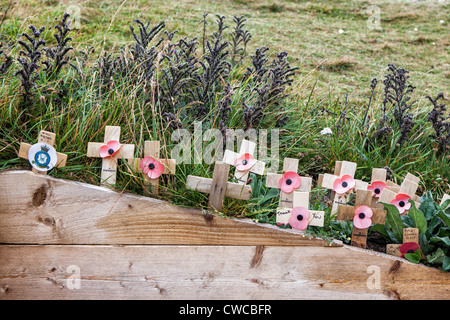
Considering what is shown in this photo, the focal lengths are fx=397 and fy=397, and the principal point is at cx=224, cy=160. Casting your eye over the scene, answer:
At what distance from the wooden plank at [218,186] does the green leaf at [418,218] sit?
102 cm

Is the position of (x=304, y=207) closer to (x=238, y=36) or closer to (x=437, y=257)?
(x=437, y=257)

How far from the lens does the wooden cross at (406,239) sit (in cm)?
216

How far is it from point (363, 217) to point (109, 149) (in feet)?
4.76

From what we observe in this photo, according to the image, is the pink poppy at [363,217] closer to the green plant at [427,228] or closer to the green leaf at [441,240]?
the green plant at [427,228]

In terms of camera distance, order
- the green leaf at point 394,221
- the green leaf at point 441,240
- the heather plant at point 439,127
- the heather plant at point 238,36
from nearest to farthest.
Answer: the green leaf at point 441,240
the green leaf at point 394,221
the heather plant at point 439,127
the heather plant at point 238,36

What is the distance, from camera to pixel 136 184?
88.2 inches

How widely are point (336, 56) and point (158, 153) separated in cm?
341

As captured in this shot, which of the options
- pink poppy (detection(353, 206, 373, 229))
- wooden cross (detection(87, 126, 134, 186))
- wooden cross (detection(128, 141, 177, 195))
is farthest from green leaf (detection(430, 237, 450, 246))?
wooden cross (detection(87, 126, 134, 186))

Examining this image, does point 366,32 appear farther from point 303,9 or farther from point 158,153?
point 158,153

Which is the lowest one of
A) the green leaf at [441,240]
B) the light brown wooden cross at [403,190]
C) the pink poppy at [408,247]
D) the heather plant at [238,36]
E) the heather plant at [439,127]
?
the pink poppy at [408,247]

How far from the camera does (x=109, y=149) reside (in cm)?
222

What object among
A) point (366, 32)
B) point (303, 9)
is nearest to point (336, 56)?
point (366, 32)

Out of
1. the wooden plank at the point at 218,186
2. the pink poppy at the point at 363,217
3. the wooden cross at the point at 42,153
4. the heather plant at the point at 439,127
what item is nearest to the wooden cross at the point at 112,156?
the wooden cross at the point at 42,153

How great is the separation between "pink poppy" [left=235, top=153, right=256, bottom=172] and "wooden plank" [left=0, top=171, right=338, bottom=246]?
0.29 m
